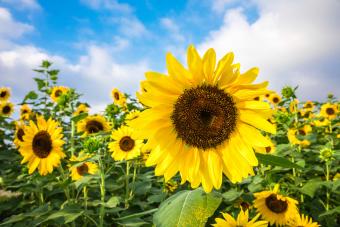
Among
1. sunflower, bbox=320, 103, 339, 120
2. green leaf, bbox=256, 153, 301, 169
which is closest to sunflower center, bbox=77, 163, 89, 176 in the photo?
green leaf, bbox=256, 153, 301, 169

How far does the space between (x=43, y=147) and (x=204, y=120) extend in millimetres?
2446

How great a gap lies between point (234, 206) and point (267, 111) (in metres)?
2.20

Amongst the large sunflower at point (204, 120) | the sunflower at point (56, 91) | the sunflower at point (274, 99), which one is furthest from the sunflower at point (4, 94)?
the large sunflower at point (204, 120)

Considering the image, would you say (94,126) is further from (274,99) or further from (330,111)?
(330,111)

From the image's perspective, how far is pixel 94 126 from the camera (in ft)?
18.6

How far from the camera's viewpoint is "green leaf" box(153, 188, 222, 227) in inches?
67.5

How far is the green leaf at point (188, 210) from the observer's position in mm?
1714

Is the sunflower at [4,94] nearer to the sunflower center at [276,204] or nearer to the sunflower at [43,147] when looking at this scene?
the sunflower at [43,147]

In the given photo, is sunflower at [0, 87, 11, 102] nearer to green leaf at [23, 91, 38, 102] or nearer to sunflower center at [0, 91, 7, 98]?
sunflower center at [0, 91, 7, 98]

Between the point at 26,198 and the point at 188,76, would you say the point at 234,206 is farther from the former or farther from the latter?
the point at 26,198

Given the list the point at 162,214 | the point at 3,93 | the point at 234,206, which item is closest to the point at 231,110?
the point at 162,214

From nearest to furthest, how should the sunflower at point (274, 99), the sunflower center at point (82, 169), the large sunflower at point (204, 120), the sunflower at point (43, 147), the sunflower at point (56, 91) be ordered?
1. the large sunflower at point (204, 120)
2. the sunflower at point (43, 147)
3. the sunflower center at point (82, 169)
4. the sunflower at point (56, 91)
5. the sunflower at point (274, 99)

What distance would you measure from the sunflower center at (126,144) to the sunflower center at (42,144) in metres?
1.11

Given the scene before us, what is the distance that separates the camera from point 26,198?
5.87m
